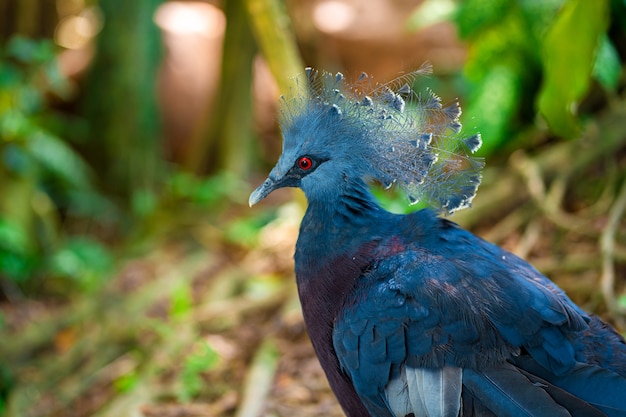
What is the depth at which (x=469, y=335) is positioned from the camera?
206 cm

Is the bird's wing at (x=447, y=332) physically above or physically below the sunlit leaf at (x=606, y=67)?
below

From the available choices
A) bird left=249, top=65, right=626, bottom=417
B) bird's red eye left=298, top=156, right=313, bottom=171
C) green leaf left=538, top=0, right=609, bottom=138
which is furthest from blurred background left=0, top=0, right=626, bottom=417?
bird's red eye left=298, top=156, right=313, bottom=171

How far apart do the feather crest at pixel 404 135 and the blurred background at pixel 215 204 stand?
126mm

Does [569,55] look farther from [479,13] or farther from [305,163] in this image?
[479,13]

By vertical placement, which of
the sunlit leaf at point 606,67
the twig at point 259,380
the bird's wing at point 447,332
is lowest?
the bird's wing at point 447,332

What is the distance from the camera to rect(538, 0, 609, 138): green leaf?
107 inches

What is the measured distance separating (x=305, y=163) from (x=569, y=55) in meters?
1.25

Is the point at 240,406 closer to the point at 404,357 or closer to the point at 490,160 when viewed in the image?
the point at 404,357

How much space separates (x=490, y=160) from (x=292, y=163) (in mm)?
2542

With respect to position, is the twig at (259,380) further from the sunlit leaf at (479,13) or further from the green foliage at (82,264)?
the sunlit leaf at (479,13)

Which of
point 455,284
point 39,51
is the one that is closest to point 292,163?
point 455,284

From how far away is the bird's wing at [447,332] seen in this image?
6.65 ft

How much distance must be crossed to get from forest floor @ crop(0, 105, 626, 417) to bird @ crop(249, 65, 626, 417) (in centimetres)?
99

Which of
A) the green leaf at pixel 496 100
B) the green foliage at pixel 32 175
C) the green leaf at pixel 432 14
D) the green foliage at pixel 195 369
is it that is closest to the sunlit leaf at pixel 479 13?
the green leaf at pixel 496 100
